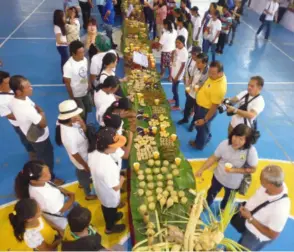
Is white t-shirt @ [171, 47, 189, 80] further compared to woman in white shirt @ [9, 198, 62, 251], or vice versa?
white t-shirt @ [171, 47, 189, 80]

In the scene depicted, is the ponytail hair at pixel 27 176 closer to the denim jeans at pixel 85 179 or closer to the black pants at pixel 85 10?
the denim jeans at pixel 85 179

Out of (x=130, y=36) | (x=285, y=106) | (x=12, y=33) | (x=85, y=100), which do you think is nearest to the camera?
(x=85, y=100)

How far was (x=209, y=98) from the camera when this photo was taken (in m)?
4.49

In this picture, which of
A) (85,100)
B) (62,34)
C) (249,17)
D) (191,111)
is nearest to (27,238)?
(85,100)

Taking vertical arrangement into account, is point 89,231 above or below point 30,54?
above

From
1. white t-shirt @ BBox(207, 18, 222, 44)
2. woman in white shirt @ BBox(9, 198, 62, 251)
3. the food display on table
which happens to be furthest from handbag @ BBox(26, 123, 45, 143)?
white t-shirt @ BBox(207, 18, 222, 44)

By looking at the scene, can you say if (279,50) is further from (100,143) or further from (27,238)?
(27,238)

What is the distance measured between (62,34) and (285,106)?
5.57 meters

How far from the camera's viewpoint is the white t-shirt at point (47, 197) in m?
2.71

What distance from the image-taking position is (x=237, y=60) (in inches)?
360

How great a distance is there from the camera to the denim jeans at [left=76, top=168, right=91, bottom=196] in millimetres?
3742

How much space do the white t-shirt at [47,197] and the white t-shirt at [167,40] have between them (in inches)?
191

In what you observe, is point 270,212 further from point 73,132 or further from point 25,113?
point 25,113

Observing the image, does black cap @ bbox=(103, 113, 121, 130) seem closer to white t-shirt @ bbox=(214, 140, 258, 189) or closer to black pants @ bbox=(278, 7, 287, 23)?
white t-shirt @ bbox=(214, 140, 258, 189)
